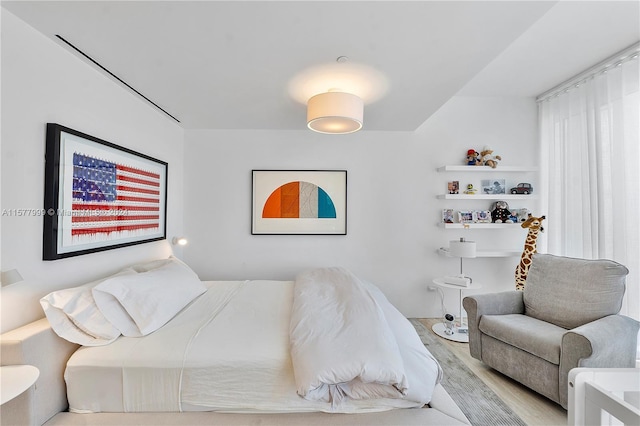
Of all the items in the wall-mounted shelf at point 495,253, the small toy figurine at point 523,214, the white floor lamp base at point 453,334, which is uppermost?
the small toy figurine at point 523,214

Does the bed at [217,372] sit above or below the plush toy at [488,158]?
below

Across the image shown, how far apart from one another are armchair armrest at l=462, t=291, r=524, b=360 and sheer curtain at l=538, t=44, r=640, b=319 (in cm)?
90

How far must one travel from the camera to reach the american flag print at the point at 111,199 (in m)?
1.89

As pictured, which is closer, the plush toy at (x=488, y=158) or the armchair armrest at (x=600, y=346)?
the armchair armrest at (x=600, y=346)

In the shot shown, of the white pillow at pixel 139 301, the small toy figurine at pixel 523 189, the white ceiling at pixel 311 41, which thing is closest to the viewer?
the white ceiling at pixel 311 41

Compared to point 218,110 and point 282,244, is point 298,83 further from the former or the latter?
point 282,244

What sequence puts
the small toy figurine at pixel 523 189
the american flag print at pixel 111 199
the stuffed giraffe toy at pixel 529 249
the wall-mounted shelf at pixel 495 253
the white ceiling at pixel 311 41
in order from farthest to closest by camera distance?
1. the small toy figurine at pixel 523 189
2. the wall-mounted shelf at pixel 495 253
3. the stuffed giraffe toy at pixel 529 249
4. the american flag print at pixel 111 199
5. the white ceiling at pixel 311 41

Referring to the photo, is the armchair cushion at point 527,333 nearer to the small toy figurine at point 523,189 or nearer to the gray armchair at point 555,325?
the gray armchair at point 555,325

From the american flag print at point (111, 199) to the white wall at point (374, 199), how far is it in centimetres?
79

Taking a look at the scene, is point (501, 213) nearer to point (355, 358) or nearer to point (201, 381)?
point (355, 358)

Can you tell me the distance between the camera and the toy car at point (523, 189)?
3.42 m

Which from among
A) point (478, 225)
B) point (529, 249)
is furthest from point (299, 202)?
point (529, 249)

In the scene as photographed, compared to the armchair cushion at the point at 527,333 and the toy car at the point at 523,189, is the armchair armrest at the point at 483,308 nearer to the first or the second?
the armchair cushion at the point at 527,333

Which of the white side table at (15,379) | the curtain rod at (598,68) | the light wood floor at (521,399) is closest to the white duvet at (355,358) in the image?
the light wood floor at (521,399)
